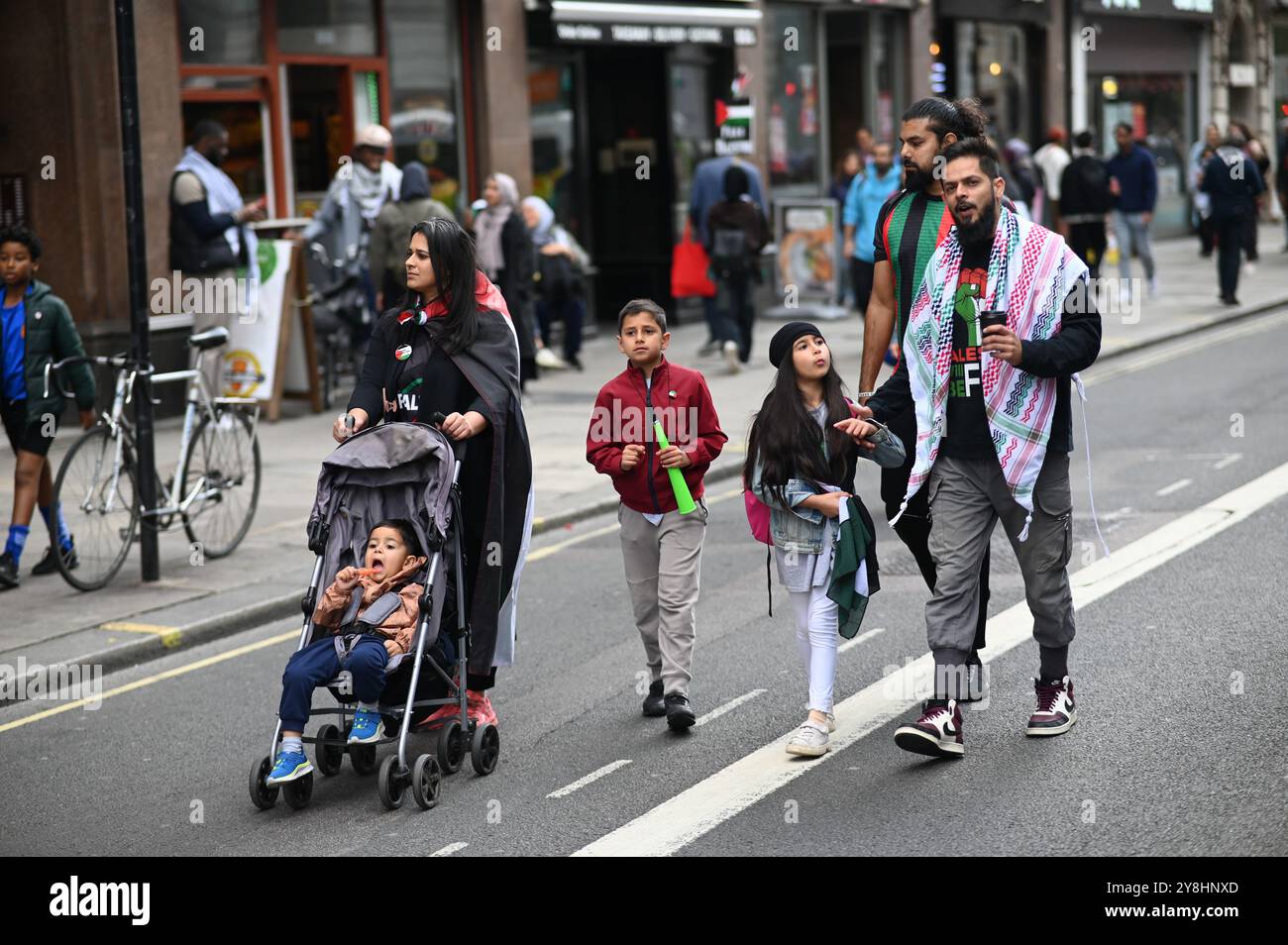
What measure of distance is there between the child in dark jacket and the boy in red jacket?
34.0 inches

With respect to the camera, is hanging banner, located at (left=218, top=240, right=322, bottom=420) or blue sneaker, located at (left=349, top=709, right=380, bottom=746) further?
hanging banner, located at (left=218, top=240, right=322, bottom=420)

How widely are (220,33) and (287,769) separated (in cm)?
1102

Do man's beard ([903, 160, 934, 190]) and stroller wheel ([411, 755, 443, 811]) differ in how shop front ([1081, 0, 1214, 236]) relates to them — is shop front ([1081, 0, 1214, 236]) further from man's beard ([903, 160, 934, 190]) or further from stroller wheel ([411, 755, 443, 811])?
stroller wheel ([411, 755, 443, 811])

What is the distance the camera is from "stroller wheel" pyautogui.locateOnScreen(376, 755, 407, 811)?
576cm

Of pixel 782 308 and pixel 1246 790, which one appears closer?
pixel 1246 790

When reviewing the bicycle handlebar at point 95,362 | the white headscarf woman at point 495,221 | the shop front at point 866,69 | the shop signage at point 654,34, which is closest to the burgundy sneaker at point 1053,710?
the bicycle handlebar at point 95,362

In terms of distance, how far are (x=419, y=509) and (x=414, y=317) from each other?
0.78m

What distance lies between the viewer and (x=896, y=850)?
520 centimetres

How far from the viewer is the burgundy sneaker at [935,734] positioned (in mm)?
5908

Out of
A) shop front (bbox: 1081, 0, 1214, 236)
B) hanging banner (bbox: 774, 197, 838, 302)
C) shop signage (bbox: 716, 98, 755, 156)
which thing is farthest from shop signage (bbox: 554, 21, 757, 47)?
shop front (bbox: 1081, 0, 1214, 236)

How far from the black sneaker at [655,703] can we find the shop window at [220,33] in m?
10.1

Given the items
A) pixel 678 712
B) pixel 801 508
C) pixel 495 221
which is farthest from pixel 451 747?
pixel 495 221

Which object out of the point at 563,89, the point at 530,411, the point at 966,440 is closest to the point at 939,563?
the point at 966,440

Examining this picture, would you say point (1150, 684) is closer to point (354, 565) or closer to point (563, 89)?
point (354, 565)
